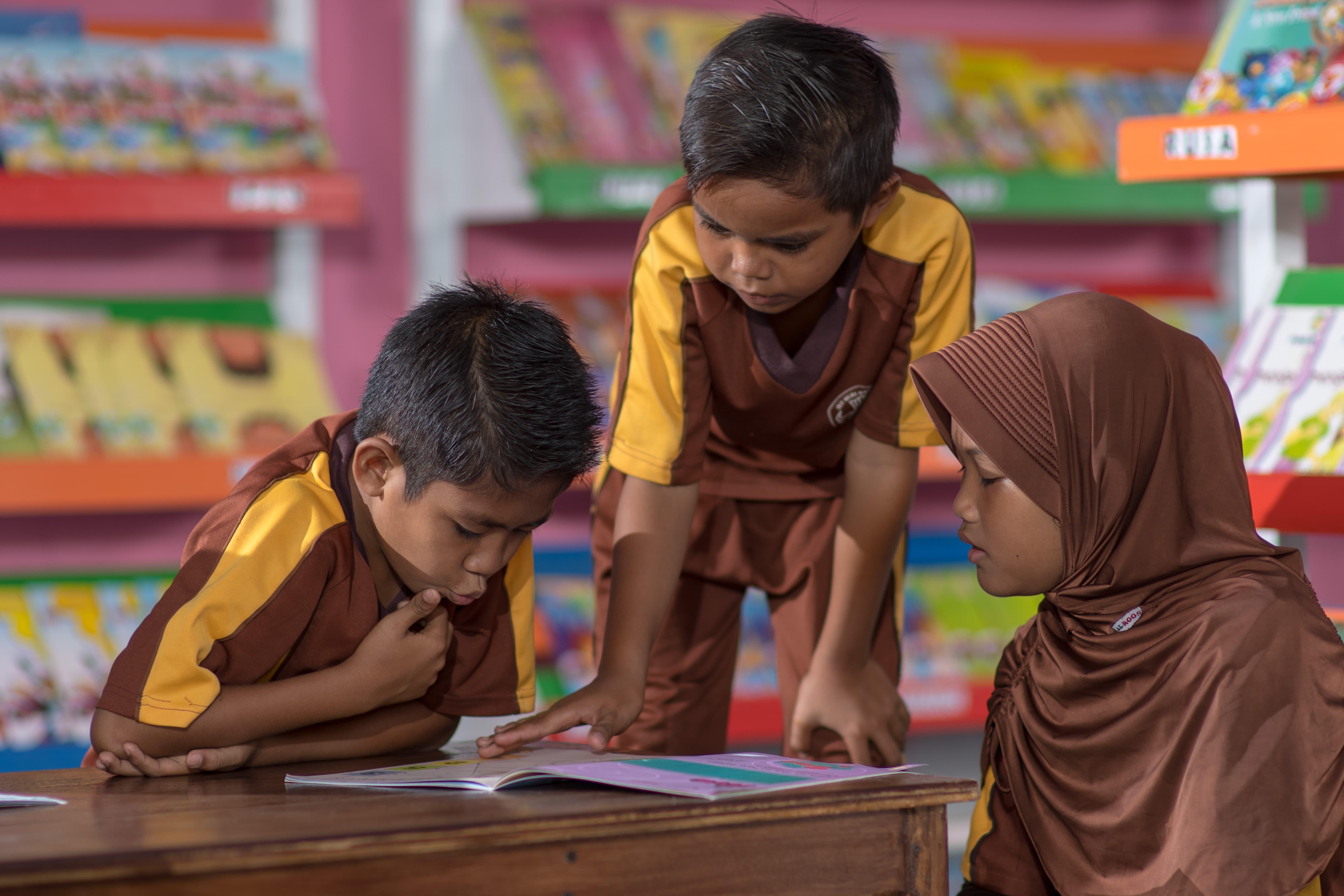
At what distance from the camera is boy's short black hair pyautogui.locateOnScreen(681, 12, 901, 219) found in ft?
5.29

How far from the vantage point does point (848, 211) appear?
1.68 metres

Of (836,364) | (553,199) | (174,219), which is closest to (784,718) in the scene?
(836,364)

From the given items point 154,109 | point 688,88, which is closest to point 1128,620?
point 688,88

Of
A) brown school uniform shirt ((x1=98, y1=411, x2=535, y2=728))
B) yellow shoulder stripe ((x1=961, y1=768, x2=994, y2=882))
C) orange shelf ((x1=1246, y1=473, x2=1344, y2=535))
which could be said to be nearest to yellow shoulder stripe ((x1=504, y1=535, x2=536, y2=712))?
brown school uniform shirt ((x1=98, y1=411, x2=535, y2=728))

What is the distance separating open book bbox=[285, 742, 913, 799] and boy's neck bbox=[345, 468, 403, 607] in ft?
0.79

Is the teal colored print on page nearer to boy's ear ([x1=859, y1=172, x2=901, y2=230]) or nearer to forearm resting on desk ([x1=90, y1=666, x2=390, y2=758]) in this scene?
forearm resting on desk ([x1=90, y1=666, x2=390, y2=758])

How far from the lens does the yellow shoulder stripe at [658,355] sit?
5.97 ft

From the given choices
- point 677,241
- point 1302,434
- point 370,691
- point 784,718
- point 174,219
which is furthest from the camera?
point 174,219

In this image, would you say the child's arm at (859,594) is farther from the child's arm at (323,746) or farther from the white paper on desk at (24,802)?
the white paper on desk at (24,802)

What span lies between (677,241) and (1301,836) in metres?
0.92

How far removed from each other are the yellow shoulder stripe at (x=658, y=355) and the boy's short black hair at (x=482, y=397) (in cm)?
19

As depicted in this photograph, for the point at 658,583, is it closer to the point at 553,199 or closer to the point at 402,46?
the point at 553,199

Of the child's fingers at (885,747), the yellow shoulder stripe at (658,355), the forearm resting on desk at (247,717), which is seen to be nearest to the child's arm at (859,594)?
the child's fingers at (885,747)

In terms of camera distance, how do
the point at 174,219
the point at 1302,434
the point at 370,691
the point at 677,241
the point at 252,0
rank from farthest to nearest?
the point at 252,0
the point at 174,219
the point at 1302,434
the point at 677,241
the point at 370,691
